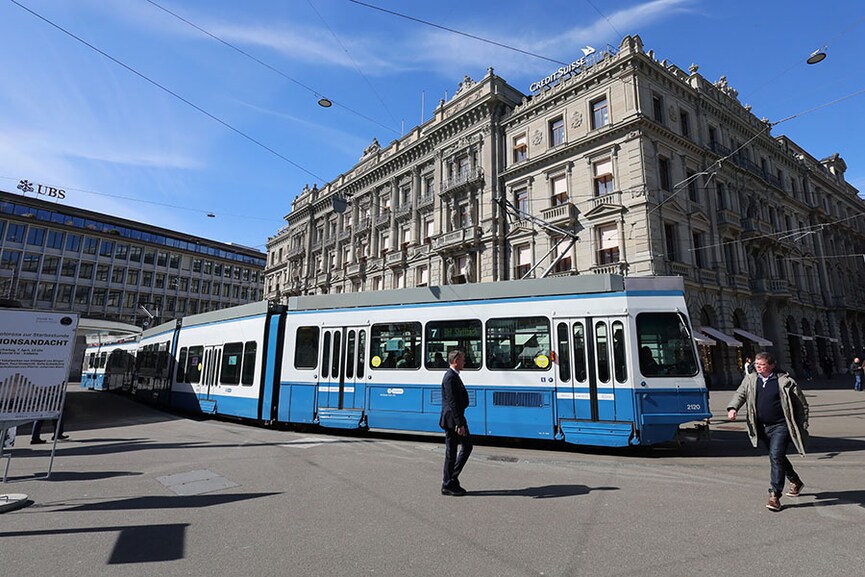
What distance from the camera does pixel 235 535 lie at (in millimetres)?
4281

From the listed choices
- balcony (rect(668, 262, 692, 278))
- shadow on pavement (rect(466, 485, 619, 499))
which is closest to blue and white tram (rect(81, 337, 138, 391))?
shadow on pavement (rect(466, 485, 619, 499))

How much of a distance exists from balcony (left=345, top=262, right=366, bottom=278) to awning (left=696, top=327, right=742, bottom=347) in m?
25.2

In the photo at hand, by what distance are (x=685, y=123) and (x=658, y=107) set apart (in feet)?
9.46

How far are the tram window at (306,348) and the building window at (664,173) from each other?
822 inches

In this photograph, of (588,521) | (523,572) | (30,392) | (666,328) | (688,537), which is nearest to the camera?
(523,572)

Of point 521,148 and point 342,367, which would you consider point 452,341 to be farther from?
point 521,148

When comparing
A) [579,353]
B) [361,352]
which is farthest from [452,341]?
[579,353]

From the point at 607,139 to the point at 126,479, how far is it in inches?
973

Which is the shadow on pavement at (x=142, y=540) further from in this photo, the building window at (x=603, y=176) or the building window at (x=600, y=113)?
the building window at (x=600, y=113)

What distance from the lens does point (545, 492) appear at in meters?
5.67

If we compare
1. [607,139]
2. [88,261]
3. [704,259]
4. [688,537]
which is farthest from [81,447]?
[88,261]

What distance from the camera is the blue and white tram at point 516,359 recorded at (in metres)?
7.90

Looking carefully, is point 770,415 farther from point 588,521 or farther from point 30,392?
point 30,392

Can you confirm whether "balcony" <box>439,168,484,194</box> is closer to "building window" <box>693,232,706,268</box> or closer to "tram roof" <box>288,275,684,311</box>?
"building window" <box>693,232,706,268</box>
